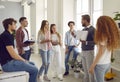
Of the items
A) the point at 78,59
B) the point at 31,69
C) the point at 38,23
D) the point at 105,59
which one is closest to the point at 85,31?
the point at 105,59

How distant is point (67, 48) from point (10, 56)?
2.25m

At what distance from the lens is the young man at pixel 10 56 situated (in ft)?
9.37

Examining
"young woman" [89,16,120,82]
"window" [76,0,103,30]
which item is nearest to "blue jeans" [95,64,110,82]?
"young woman" [89,16,120,82]

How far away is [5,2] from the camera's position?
11398 millimetres

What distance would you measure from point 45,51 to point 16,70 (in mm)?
1367

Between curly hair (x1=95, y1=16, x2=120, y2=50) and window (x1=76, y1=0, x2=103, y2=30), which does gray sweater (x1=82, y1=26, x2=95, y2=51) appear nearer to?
curly hair (x1=95, y1=16, x2=120, y2=50)

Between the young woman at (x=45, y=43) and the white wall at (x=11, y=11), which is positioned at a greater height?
the white wall at (x=11, y=11)

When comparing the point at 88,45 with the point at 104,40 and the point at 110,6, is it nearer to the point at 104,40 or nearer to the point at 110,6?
the point at 104,40

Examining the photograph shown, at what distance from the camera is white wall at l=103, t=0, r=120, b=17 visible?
423cm

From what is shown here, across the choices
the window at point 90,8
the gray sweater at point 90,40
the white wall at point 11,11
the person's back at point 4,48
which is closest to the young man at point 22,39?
the person's back at point 4,48

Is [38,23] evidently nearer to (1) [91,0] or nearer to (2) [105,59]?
(1) [91,0]

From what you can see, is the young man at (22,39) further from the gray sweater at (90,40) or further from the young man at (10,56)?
the gray sweater at (90,40)

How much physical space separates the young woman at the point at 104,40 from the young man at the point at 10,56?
123cm

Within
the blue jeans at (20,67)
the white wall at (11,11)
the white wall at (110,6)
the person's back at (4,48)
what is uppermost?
the white wall at (11,11)
